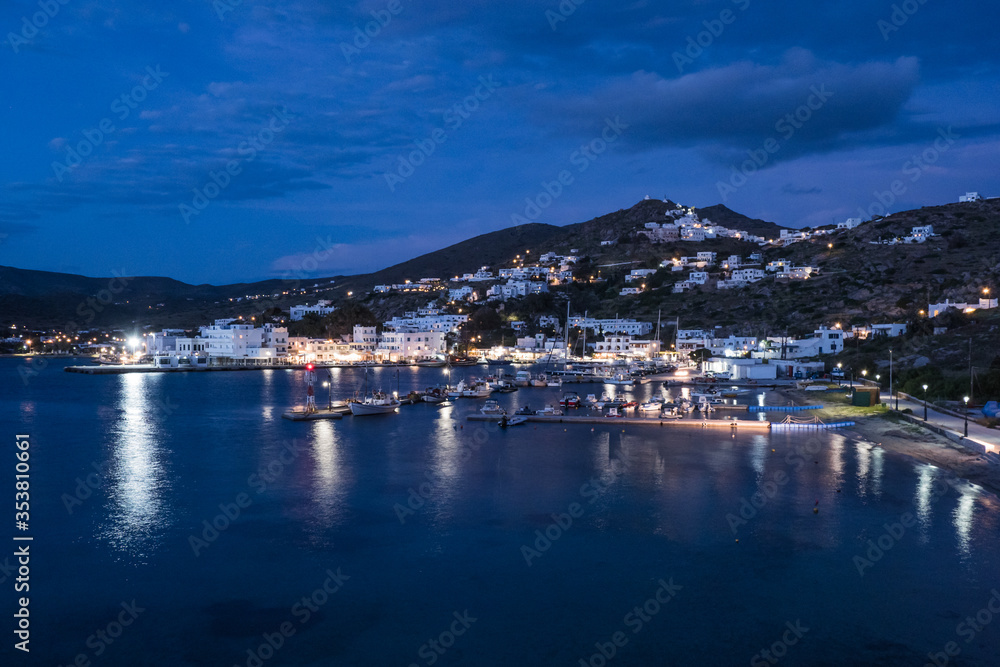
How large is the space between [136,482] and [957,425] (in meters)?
32.0

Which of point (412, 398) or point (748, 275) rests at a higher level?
point (748, 275)

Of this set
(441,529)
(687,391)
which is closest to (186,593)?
(441,529)

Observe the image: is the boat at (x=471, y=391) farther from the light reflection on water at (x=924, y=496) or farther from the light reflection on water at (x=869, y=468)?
the light reflection on water at (x=924, y=496)

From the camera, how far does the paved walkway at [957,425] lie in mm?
24062

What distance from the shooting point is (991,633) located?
1136cm

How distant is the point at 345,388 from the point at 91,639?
4799 centimetres

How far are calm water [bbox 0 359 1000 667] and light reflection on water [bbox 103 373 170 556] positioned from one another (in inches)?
4.9

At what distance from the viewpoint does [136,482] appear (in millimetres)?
22422

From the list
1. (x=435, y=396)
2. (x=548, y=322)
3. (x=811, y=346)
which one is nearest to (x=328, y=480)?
(x=435, y=396)

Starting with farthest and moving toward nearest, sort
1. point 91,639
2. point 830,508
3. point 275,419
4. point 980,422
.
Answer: point 275,419, point 980,422, point 830,508, point 91,639

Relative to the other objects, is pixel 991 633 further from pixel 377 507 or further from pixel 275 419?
pixel 275 419

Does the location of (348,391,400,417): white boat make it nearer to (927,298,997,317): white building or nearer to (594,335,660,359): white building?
(927,298,997,317): white building

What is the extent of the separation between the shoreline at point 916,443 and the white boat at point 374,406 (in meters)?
24.5

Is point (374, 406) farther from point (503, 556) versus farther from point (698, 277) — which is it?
point (698, 277)
